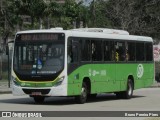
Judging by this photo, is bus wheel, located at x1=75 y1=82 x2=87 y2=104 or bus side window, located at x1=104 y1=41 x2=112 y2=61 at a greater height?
bus side window, located at x1=104 y1=41 x2=112 y2=61

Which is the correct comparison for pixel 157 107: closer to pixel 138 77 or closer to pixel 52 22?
pixel 138 77

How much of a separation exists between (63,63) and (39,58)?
3.15 ft

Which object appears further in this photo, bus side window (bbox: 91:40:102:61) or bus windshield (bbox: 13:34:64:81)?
bus side window (bbox: 91:40:102:61)

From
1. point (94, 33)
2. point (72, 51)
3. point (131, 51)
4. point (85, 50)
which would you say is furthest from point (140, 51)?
point (72, 51)

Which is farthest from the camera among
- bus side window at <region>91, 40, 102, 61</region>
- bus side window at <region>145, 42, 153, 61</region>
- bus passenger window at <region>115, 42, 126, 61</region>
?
bus side window at <region>145, 42, 153, 61</region>

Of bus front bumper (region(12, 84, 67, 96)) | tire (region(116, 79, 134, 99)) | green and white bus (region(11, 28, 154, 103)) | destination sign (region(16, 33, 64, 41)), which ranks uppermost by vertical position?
destination sign (region(16, 33, 64, 41))

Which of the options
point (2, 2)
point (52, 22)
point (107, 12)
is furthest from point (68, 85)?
point (52, 22)

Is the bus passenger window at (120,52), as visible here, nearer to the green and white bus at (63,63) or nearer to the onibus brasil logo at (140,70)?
the green and white bus at (63,63)

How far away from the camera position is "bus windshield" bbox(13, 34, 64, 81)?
23.1 meters

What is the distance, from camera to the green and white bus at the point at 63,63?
908 inches

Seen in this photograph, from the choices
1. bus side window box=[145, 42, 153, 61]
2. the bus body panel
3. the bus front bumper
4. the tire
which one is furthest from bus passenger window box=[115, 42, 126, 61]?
the bus front bumper

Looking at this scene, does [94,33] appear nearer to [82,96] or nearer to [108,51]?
[108,51]

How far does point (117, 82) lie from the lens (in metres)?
27.4

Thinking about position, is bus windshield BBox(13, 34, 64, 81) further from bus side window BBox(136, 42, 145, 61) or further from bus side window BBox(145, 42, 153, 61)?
bus side window BBox(145, 42, 153, 61)
